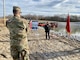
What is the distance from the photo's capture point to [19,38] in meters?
6.49

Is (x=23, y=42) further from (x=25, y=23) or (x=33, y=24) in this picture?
(x=33, y=24)

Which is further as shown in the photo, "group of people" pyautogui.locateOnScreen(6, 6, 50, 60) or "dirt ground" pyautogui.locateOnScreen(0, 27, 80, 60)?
"dirt ground" pyautogui.locateOnScreen(0, 27, 80, 60)

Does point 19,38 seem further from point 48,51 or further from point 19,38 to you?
point 48,51

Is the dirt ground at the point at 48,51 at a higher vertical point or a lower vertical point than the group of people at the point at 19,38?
lower

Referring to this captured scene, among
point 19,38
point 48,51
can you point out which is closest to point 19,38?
point 19,38

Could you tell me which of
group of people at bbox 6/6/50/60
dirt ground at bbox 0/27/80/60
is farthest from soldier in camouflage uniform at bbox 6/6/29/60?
dirt ground at bbox 0/27/80/60

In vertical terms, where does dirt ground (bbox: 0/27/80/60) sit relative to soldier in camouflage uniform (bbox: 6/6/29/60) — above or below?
below

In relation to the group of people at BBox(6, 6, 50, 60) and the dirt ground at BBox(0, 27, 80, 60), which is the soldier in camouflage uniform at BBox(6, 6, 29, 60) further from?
the dirt ground at BBox(0, 27, 80, 60)

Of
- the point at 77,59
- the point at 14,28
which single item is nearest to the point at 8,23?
the point at 14,28

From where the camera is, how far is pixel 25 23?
6.46 meters

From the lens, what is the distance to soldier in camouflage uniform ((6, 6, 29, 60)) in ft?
21.1

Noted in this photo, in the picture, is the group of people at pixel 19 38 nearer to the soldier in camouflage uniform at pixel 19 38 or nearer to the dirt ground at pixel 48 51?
the soldier in camouflage uniform at pixel 19 38

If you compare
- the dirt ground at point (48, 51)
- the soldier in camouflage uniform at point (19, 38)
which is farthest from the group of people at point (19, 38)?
the dirt ground at point (48, 51)

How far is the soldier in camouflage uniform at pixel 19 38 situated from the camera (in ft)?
21.1
